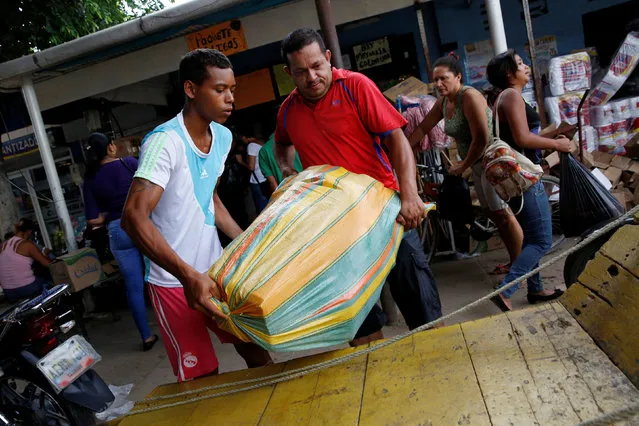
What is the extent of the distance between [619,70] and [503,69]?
385 centimetres

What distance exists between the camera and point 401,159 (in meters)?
2.43

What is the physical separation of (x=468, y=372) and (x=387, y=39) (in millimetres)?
6667

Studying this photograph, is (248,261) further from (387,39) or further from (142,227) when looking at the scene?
(387,39)

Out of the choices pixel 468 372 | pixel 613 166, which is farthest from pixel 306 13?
pixel 468 372

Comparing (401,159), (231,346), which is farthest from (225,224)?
(231,346)

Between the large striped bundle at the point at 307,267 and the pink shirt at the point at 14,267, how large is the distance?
4.62m

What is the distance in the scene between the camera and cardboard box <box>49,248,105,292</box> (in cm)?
543

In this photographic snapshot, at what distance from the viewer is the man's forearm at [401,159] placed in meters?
2.40

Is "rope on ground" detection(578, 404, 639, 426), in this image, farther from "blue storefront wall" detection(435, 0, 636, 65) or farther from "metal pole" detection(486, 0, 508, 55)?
"blue storefront wall" detection(435, 0, 636, 65)

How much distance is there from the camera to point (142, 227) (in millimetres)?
2061

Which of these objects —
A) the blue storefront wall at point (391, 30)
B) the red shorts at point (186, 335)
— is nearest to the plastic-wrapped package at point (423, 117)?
the blue storefront wall at point (391, 30)

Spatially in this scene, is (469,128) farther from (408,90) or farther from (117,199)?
(117,199)

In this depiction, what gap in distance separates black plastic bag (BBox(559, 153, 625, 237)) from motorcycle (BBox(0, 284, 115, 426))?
10.3 feet

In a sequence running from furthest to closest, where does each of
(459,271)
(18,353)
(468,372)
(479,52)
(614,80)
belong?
(479,52)
(614,80)
(459,271)
(18,353)
(468,372)
